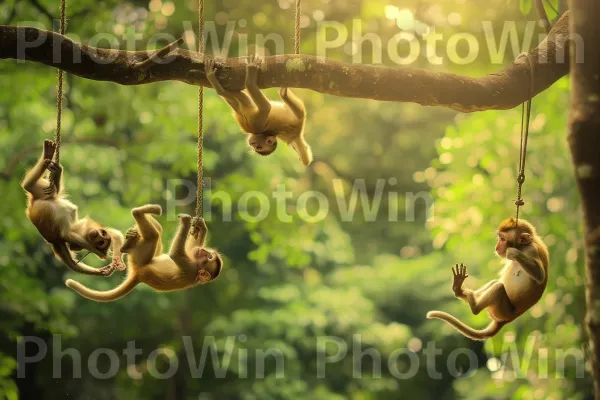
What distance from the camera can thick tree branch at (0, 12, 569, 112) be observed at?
356 centimetres

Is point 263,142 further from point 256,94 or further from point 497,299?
point 497,299

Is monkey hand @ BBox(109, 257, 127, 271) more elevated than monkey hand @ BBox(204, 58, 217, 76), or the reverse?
monkey hand @ BBox(204, 58, 217, 76)

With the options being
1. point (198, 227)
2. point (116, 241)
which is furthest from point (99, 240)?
point (198, 227)

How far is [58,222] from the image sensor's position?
4477 mm

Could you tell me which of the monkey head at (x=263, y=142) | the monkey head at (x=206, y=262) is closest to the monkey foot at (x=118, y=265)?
the monkey head at (x=206, y=262)

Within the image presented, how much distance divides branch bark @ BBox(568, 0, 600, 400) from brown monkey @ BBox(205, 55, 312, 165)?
5.36ft

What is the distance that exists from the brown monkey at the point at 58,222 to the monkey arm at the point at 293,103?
1.35m

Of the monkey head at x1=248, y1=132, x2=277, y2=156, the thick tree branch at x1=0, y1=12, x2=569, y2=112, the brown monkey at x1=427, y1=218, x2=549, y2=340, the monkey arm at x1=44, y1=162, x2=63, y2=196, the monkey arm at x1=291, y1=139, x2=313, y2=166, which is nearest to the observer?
the thick tree branch at x1=0, y1=12, x2=569, y2=112

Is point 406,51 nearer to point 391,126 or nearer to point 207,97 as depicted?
point 207,97

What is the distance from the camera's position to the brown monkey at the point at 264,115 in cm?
383

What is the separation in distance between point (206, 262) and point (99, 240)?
59cm

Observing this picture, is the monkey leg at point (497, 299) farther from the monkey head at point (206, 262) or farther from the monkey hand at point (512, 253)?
the monkey head at point (206, 262)

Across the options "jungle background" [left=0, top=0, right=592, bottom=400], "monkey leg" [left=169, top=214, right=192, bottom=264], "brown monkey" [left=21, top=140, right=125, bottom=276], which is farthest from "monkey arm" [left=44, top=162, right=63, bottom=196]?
"jungle background" [left=0, top=0, right=592, bottom=400]

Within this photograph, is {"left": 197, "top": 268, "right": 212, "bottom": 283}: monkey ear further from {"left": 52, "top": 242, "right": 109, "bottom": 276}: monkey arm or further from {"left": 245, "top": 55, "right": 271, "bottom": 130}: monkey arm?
{"left": 245, "top": 55, "right": 271, "bottom": 130}: monkey arm
